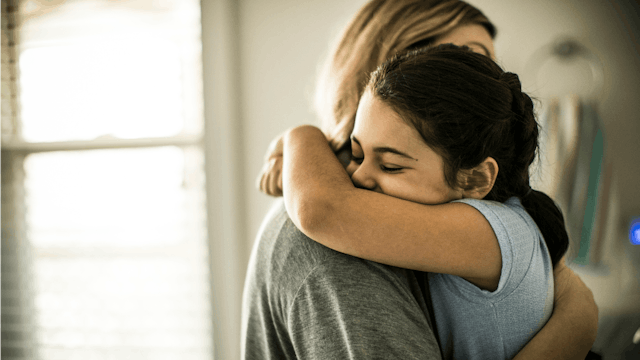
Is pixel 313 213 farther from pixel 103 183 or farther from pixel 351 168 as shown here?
pixel 103 183

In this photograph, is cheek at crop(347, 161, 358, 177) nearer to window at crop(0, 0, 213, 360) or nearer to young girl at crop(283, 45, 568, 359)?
young girl at crop(283, 45, 568, 359)

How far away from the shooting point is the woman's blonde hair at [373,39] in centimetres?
63

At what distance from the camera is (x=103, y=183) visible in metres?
1.56

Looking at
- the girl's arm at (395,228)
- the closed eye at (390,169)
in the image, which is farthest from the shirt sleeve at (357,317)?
the closed eye at (390,169)

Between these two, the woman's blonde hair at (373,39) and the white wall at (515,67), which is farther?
the white wall at (515,67)

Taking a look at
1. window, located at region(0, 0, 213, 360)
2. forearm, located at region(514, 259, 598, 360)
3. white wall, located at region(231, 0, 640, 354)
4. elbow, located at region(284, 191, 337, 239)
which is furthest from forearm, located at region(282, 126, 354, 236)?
window, located at region(0, 0, 213, 360)

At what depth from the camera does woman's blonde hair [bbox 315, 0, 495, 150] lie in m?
0.63

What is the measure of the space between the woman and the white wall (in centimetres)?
50

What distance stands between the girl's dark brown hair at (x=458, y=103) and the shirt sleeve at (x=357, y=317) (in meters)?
0.18

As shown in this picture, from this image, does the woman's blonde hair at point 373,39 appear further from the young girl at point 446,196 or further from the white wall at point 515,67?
the white wall at point 515,67


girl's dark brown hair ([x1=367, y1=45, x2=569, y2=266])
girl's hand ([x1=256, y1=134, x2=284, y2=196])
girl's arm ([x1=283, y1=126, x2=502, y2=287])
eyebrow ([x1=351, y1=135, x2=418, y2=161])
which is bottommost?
girl's arm ([x1=283, y1=126, x2=502, y2=287])

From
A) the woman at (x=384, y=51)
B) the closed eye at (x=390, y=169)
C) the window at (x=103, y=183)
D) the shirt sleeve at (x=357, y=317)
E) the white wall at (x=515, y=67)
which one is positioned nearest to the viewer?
the shirt sleeve at (x=357, y=317)

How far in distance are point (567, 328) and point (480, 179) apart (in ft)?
0.80

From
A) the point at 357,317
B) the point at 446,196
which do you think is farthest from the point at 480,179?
the point at 357,317
